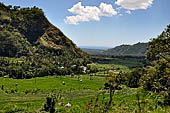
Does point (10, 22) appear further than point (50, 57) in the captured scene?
Yes

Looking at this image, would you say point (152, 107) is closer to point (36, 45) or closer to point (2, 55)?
point (2, 55)

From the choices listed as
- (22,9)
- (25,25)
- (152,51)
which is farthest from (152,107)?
(22,9)

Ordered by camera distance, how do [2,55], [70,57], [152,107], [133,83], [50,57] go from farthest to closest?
[70,57], [50,57], [2,55], [133,83], [152,107]

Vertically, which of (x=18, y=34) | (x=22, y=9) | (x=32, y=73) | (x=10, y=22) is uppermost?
(x=22, y=9)

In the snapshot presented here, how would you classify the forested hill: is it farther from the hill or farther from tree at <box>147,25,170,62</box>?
tree at <box>147,25,170,62</box>

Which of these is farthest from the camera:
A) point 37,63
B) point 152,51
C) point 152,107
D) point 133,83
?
point 37,63

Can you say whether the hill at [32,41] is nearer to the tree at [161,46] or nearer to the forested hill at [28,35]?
the forested hill at [28,35]

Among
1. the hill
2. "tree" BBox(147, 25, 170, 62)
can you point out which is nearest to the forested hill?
the hill

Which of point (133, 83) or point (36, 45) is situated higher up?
point (36, 45)

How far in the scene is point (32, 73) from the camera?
286 ft

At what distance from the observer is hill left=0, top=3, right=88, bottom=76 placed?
10925 cm

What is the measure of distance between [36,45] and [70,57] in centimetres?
2510

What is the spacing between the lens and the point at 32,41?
439ft

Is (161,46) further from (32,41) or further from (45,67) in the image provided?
(32,41)
